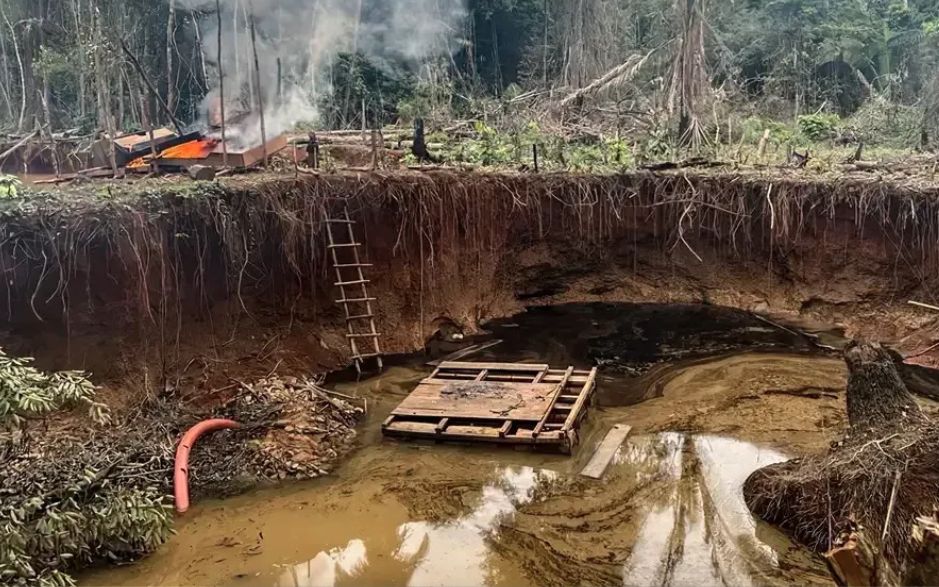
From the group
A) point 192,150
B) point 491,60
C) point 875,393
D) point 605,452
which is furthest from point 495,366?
point 491,60

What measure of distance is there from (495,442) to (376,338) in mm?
3010

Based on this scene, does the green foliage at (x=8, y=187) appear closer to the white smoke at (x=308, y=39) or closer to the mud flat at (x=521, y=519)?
the mud flat at (x=521, y=519)

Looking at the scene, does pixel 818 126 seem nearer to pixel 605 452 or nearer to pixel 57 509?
pixel 605 452

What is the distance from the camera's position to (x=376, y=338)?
9.95m

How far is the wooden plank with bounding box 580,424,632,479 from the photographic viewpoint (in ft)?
22.8

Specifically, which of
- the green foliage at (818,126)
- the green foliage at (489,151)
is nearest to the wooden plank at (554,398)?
the green foliage at (489,151)

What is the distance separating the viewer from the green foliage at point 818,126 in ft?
54.1

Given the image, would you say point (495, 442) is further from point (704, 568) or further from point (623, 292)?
point (623, 292)

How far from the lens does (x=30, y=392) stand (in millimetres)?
4590

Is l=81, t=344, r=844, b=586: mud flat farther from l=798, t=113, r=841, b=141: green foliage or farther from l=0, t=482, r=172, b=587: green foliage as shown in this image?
l=798, t=113, r=841, b=141: green foliage

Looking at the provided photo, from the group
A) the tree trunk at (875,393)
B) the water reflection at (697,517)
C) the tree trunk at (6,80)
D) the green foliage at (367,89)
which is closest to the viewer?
the water reflection at (697,517)

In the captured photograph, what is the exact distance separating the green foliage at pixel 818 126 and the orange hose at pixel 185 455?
15.0m

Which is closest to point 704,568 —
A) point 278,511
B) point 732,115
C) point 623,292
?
point 278,511

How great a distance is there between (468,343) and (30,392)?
719cm
